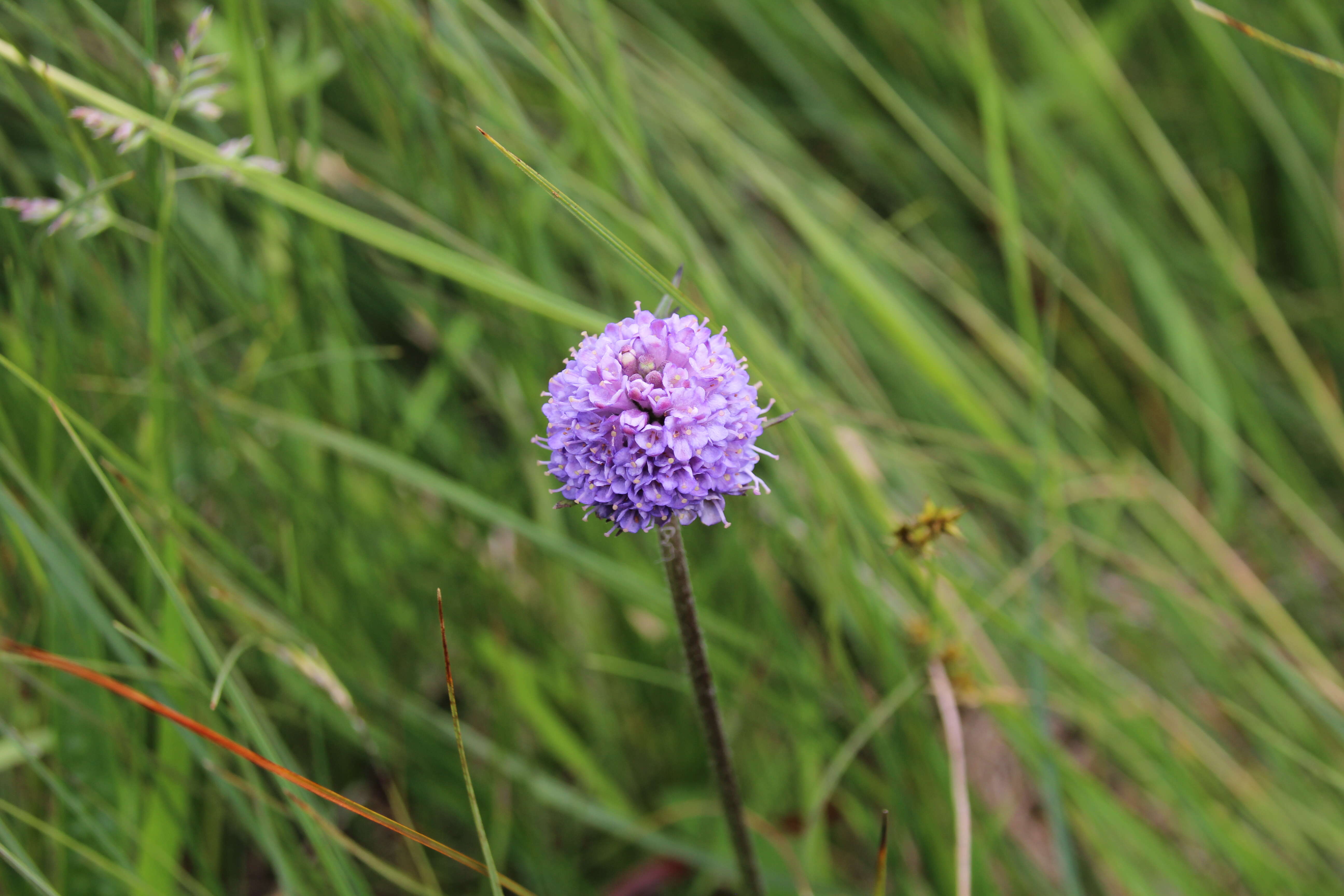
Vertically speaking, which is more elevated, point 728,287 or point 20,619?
point 728,287

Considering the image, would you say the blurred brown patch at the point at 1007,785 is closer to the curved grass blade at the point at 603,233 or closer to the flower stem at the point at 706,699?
the flower stem at the point at 706,699

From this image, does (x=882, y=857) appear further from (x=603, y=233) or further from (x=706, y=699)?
(x=603, y=233)

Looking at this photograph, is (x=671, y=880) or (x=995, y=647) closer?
(x=671, y=880)

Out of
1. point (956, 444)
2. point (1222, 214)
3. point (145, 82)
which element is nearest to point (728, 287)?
point (956, 444)

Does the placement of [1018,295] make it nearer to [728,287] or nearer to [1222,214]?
[728,287]

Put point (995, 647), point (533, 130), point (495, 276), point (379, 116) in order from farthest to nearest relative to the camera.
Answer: point (995, 647) → point (379, 116) → point (533, 130) → point (495, 276)

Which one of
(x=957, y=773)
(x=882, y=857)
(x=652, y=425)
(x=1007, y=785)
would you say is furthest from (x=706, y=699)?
(x=1007, y=785)

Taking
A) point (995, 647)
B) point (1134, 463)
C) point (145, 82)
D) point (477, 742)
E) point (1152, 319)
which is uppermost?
point (1152, 319)

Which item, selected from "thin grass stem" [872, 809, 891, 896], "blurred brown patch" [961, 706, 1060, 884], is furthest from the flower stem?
"blurred brown patch" [961, 706, 1060, 884]
